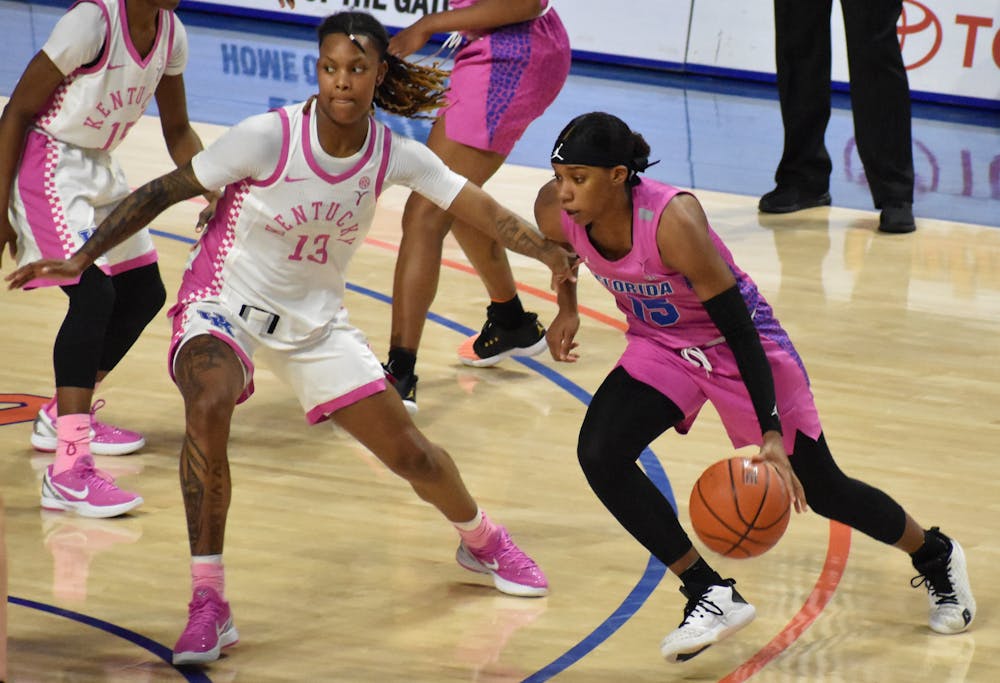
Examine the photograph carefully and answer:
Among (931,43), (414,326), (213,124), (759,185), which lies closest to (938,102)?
(931,43)

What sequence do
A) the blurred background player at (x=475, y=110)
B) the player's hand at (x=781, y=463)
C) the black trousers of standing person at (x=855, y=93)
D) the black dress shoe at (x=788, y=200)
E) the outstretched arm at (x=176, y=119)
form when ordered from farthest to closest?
the black dress shoe at (x=788, y=200) < the black trousers of standing person at (x=855, y=93) < the blurred background player at (x=475, y=110) < the outstretched arm at (x=176, y=119) < the player's hand at (x=781, y=463)

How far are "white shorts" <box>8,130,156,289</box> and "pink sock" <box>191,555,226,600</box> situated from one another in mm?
1243

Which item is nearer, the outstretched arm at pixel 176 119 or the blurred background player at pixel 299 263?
the blurred background player at pixel 299 263

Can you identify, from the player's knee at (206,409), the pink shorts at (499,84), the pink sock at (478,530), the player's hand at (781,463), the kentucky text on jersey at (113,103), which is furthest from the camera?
the pink shorts at (499,84)

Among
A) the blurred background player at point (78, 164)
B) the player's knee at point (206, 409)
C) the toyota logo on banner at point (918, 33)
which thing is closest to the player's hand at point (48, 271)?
the player's knee at point (206, 409)

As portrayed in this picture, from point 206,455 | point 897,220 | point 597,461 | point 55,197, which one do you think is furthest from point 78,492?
point 897,220

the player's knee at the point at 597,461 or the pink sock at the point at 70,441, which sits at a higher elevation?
the player's knee at the point at 597,461

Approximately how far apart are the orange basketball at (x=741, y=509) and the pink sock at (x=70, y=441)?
1.89m

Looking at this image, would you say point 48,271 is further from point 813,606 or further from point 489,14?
point 489,14

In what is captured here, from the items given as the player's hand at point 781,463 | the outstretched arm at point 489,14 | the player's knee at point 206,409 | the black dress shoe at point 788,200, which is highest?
the outstretched arm at point 489,14

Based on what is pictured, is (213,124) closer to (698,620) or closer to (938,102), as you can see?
(938,102)

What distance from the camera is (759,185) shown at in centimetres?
978

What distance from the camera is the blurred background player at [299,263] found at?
12.3 feet

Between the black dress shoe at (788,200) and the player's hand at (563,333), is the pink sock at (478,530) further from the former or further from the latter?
the black dress shoe at (788,200)
